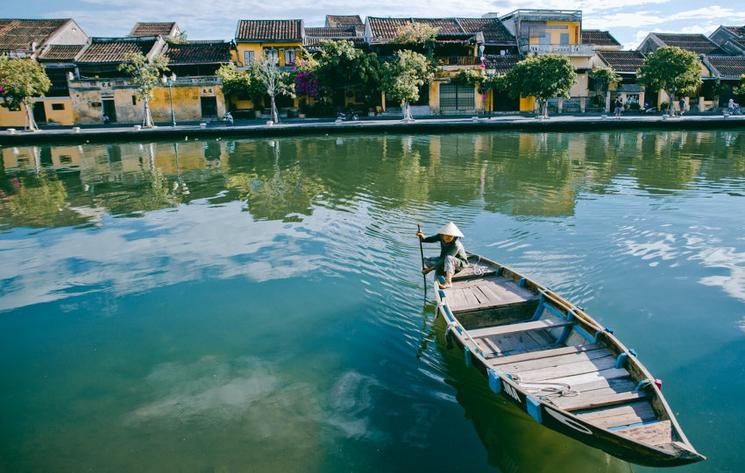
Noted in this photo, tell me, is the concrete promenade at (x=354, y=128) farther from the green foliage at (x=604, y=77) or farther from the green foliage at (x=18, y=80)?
the green foliage at (x=604, y=77)

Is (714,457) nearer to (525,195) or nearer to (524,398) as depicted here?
(524,398)

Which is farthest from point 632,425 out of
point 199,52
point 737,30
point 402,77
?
point 737,30

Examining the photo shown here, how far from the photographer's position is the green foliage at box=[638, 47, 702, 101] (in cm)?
3347

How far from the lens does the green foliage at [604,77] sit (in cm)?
3773

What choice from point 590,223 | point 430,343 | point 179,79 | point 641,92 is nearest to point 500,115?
point 641,92

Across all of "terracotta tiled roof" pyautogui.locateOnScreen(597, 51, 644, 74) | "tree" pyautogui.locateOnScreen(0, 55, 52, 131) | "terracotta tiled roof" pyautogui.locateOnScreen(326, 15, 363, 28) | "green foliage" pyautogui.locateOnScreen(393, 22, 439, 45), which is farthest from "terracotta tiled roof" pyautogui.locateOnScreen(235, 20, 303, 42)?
"terracotta tiled roof" pyautogui.locateOnScreen(597, 51, 644, 74)

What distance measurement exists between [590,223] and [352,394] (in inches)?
321

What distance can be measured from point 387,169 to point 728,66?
33386 millimetres

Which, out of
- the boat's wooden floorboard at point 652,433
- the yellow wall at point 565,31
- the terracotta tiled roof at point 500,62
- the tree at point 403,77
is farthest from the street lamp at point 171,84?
the boat's wooden floorboard at point 652,433

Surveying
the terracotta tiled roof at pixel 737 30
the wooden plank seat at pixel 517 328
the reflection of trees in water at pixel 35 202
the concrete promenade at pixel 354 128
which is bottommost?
the wooden plank seat at pixel 517 328

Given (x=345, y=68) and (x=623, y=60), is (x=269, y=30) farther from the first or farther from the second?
(x=623, y=60)

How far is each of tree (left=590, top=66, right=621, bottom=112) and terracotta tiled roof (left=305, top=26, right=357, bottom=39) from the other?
1691 cm

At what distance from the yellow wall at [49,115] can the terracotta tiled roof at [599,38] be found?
3761 cm

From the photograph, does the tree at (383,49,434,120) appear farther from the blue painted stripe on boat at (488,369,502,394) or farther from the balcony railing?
the blue painted stripe on boat at (488,369,502,394)
